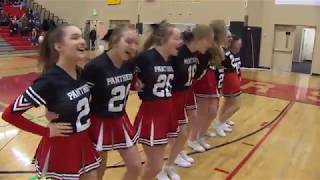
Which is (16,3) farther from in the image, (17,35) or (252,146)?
(252,146)

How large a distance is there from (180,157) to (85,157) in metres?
2.36

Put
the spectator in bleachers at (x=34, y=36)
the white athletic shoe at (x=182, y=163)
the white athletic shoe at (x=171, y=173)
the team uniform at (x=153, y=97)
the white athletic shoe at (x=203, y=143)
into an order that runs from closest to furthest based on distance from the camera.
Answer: the team uniform at (x=153, y=97)
the white athletic shoe at (x=171, y=173)
the white athletic shoe at (x=182, y=163)
the white athletic shoe at (x=203, y=143)
the spectator in bleachers at (x=34, y=36)

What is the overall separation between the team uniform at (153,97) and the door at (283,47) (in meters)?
13.6

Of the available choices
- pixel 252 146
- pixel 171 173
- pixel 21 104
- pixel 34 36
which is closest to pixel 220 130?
pixel 252 146

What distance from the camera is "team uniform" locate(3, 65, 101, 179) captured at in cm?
212

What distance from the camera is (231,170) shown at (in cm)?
434

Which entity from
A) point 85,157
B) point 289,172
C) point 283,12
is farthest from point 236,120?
point 283,12

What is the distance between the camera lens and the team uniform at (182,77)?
364 centimetres

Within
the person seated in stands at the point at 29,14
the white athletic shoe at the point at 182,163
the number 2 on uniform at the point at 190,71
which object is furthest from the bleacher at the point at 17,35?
the number 2 on uniform at the point at 190,71

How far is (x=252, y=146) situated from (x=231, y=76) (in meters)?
1.13

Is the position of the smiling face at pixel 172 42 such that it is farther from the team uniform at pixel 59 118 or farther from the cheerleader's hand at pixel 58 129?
the cheerleader's hand at pixel 58 129

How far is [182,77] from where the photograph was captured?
368 cm

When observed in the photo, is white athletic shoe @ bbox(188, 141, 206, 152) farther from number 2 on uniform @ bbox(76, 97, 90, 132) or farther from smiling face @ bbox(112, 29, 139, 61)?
number 2 on uniform @ bbox(76, 97, 90, 132)

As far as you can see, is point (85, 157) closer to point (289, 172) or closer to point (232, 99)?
point (289, 172)
